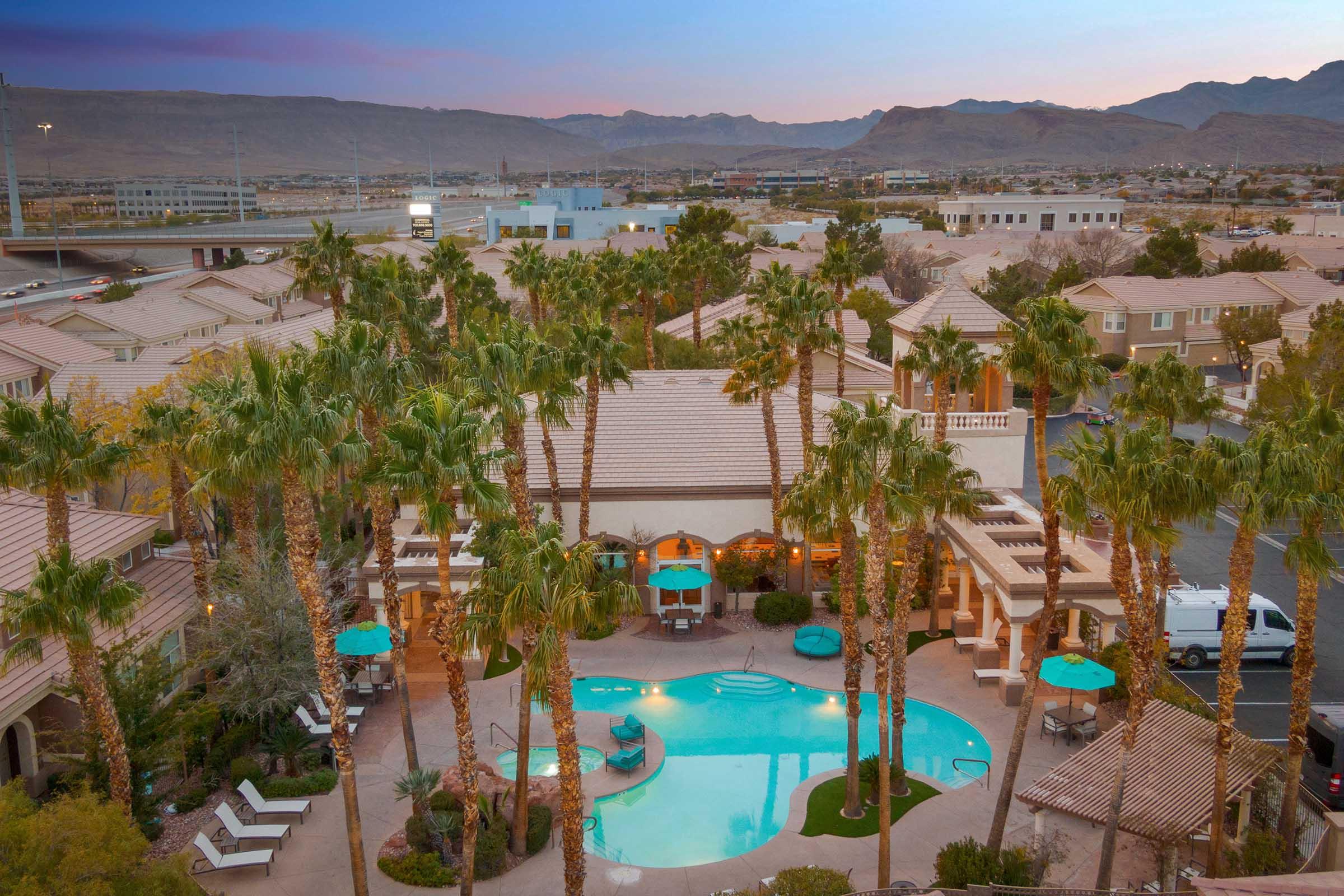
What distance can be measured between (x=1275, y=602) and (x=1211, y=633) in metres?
5.50

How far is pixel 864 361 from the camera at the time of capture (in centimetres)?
4612

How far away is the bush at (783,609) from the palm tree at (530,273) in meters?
16.8

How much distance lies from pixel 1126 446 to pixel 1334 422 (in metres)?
3.72

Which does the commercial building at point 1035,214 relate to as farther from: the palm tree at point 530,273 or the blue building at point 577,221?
the palm tree at point 530,273

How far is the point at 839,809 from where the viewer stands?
2169 cm

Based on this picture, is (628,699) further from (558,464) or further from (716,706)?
(558,464)

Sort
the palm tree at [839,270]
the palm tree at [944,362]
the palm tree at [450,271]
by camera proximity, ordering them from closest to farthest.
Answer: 1. the palm tree at [944,362]
2. the palm tree at [839,270]
3. the palm tree at [450,271]

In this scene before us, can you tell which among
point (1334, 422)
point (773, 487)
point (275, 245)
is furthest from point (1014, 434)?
point (275, 245)

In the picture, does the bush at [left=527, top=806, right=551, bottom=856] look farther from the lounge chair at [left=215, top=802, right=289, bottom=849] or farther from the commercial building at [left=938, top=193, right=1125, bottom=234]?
the commercial building at [left=938, top=193, right=1125, bottom=234]

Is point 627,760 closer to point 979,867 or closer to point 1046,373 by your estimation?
point 979,867

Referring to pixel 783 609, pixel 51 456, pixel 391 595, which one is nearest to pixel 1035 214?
pixel 783 609

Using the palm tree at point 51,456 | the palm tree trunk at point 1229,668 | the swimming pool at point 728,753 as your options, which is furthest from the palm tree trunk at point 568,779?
the palm tree trunk at point 1229,668

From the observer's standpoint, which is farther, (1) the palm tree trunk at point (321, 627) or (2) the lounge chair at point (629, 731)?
(2) the lounge chair at point (629, 731)

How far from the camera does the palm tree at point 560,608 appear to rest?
617 inches
